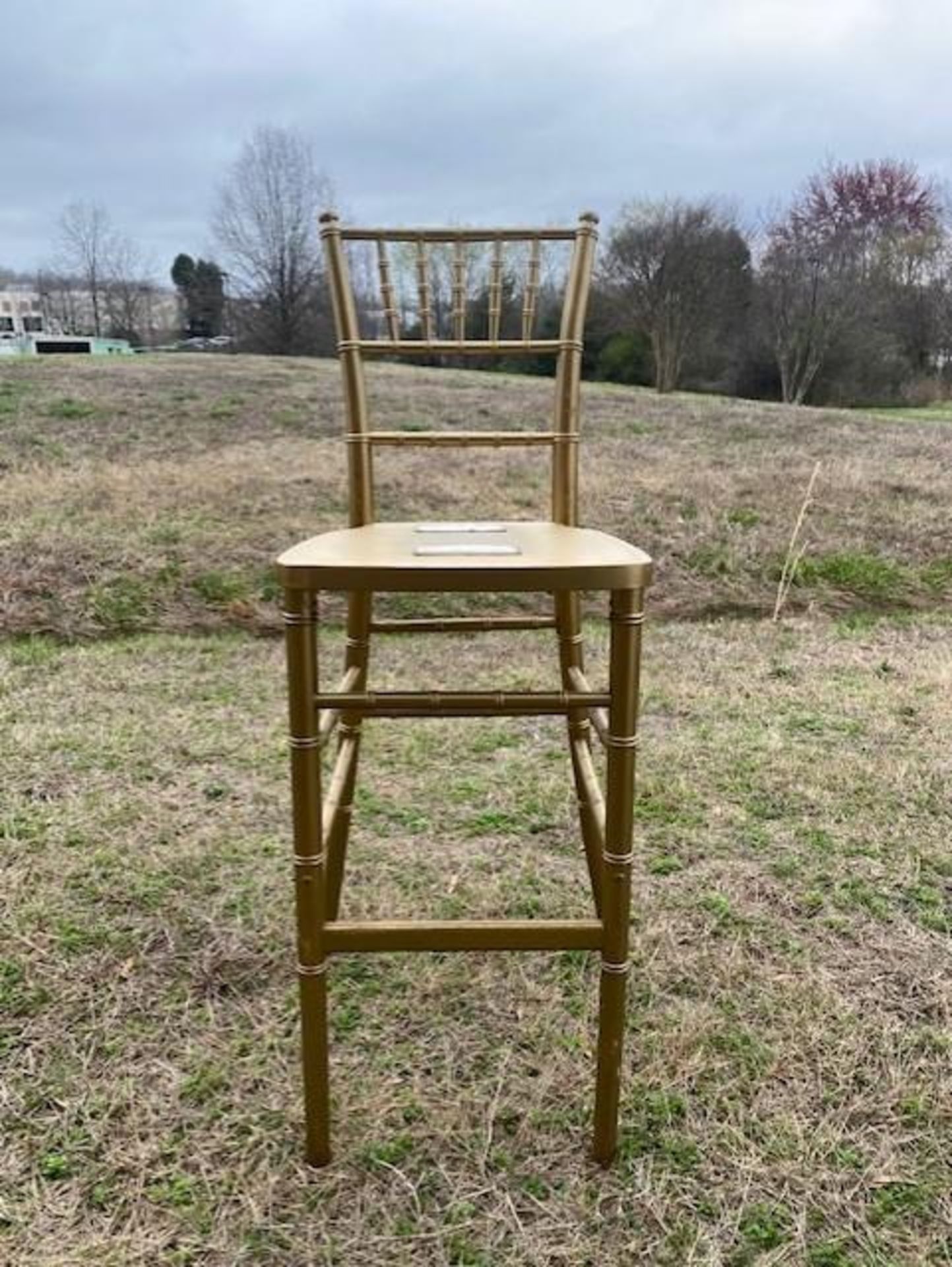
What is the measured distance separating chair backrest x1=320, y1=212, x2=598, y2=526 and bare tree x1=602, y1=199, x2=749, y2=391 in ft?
36.8

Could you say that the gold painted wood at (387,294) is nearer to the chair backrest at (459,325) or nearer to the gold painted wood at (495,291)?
the chair backrest at (459,325)

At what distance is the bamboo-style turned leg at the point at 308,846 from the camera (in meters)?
0.88

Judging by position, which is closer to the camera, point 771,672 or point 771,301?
point 771,672

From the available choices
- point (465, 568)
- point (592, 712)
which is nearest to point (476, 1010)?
point (592, 712)

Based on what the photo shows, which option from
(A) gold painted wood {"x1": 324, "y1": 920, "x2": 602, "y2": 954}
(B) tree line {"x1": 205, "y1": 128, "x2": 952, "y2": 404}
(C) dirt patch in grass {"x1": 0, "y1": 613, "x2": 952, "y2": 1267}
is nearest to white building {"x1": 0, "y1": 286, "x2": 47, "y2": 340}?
(B) tree line {"x1": 205, "y1": 128, "x2": 952, "y2": 404}

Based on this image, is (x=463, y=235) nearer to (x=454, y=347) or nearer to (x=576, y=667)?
(x=454, y=347)

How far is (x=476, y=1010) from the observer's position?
123 centimetres

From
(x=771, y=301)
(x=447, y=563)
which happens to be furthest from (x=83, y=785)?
(x=771, y=301)

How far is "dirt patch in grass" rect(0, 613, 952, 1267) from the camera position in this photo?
917mm

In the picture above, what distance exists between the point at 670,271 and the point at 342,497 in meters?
9.71

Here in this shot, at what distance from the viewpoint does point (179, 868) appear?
153cm

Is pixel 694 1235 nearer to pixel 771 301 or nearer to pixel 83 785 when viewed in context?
pixel 83 785

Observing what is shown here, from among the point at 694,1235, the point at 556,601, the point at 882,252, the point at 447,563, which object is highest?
the point at 882,252

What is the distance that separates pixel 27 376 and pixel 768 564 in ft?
20.9
